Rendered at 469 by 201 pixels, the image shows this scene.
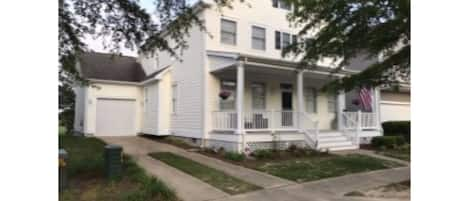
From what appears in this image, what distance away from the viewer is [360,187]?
7.44 metres

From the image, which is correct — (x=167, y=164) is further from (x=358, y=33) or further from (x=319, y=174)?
(x=358, y=33)

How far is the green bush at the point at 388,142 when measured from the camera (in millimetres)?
15055

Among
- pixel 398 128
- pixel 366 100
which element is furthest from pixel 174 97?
pixel 398 128

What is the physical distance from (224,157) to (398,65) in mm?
6504

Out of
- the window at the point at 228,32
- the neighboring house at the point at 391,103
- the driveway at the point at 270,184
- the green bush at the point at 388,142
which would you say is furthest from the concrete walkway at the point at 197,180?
the neighboring house at the point at 391,103

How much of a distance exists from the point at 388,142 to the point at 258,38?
25.3 ft

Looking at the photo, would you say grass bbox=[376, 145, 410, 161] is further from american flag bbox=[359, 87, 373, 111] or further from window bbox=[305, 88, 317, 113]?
window bbox=[305, 88, 317, 113]

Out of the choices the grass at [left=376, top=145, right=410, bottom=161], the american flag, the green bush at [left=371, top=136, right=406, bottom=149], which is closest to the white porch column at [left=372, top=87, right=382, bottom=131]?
the american flag

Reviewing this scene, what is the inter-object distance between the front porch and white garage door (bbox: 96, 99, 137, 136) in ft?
24.6

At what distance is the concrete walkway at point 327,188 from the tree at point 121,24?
13.0 feet

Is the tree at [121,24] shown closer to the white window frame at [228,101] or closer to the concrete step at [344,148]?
the white window frame at [228,101]

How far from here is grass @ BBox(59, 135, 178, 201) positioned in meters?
6.21
